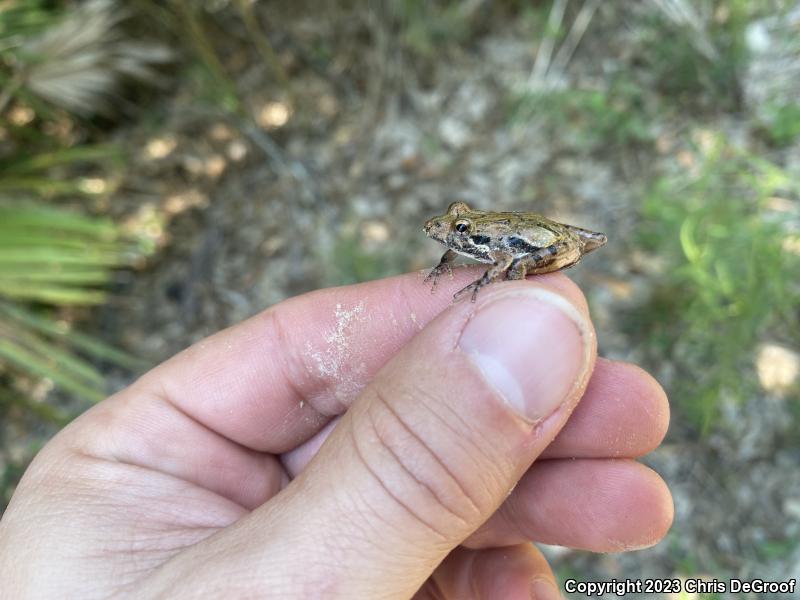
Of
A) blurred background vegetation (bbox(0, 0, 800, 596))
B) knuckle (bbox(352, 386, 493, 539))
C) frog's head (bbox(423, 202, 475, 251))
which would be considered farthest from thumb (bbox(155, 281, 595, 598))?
blurred background vegetation (bbox(0, 0, 800, 596))

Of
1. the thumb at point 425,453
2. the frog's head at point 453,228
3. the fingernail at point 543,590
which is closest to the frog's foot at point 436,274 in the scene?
the frog's head at point 453,228

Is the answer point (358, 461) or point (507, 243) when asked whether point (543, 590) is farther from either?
point (507, 243)

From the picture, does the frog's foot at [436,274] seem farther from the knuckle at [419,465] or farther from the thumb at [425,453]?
the knuckle at [419,465]

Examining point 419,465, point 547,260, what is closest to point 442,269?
point 547,260

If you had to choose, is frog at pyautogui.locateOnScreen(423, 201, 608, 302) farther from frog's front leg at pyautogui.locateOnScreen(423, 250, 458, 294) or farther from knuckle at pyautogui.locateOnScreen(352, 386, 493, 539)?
knuckle at pyautogui.locateOnScreen(352, 386, 493, 539)

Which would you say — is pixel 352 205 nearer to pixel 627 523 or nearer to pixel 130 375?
pixel 130 375

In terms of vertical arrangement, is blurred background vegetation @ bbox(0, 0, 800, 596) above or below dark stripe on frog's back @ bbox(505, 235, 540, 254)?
below
